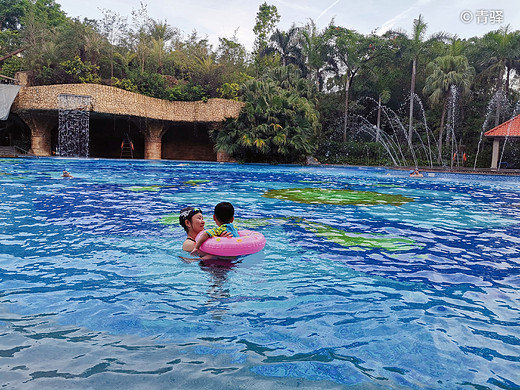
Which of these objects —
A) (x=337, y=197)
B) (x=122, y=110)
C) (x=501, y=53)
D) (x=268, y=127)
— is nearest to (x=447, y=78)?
(x=501, y=53)

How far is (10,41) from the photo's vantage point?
34.4 metres

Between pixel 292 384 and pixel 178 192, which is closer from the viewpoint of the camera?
pixel 292 384

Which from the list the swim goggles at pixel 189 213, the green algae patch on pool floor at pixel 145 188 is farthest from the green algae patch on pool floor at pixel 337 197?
the swim goggles at pixel 189 213

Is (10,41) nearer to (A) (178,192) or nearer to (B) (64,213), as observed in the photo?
(A) (178,192)

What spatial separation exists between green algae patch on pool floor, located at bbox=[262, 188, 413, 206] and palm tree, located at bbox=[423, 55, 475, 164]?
20402 millimetres

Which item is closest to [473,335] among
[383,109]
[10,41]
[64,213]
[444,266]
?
[444,266]

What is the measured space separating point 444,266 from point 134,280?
10.7 feet

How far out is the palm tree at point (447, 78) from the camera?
29359 millimetres

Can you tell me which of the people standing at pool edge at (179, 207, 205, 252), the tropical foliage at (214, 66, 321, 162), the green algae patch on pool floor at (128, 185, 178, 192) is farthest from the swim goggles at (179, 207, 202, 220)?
the tropical foliage at (214, 66, 321, 162)

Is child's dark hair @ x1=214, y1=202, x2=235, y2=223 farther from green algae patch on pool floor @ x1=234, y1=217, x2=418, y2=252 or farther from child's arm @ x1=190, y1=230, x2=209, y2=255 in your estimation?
green algae patch on pool floor @ x1=234, y1=217, x2=418, y2=252

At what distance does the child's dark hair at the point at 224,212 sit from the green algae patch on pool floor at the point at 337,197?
5.26 meters

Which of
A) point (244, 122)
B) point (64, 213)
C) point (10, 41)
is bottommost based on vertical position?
point (64, 213)

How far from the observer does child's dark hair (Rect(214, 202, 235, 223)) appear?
4465mm

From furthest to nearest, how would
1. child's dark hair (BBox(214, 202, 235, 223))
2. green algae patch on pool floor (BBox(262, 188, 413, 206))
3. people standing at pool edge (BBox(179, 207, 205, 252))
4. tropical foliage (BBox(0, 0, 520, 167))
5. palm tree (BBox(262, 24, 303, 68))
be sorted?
palm tree (BBox(262, 24, 303, 68)) < tropical foliage (BBox(0, 0, 520, 167)) < green algae patch on pool floor (BBox(262, 188, 413, 206)) < people standing at pool edge (BBox(179, 207, 205, 252)) < child's dark hair (BBox(214, 202, 235, 223))
